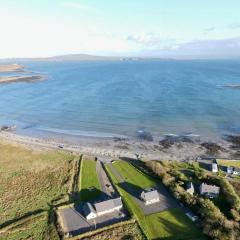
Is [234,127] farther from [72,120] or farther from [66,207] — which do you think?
[66,207]

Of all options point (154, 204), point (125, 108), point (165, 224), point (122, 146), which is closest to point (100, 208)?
point (154, 204)

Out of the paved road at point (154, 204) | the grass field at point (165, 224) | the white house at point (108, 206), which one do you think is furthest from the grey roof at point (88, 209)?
the paved road at point (154, 204)

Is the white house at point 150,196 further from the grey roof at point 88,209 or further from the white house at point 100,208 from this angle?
the grey roof at point 88,209

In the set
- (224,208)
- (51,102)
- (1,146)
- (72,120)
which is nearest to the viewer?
(224,208)

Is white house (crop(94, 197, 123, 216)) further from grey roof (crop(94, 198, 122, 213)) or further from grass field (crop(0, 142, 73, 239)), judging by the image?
grass field (crop(0, 142, 73, 239))

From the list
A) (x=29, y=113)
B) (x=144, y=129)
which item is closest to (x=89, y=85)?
(x=29, y=113)

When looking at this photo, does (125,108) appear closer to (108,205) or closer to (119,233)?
(108,205)
